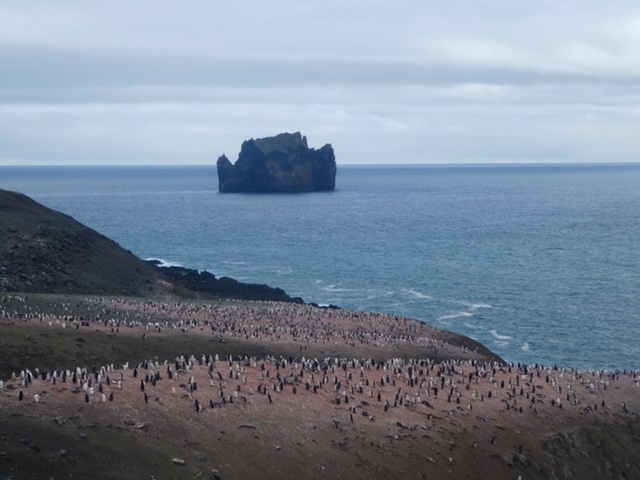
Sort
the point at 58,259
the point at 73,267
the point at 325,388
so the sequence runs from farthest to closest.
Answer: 1. the point at 58,259
2. the point at 73,267
3. the point at 325,388

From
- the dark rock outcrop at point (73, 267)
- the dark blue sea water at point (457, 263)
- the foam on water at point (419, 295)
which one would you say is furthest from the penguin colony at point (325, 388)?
the foam on water at point (419, 295)

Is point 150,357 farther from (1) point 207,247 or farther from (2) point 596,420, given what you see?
(1) point 207,247

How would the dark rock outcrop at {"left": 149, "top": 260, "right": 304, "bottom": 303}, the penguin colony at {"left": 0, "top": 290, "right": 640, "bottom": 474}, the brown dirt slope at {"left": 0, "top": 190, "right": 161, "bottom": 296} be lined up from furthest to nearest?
the dark rock outcrop at {"left": 149, "top": 260, "right": 304, "bottom": 303} → the brown dirt slope at {"left": 0, "top": 190, "right": 161, "bottom": 296} → the penguin colony at {"left": 0, "top": 290, "right": 640, "bottom": 474}

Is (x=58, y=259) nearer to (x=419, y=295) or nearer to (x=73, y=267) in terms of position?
(x=73, y=267)

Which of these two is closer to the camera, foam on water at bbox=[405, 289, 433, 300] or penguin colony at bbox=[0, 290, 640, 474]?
penguin colony at bbox=[0, 290, 640, 474]

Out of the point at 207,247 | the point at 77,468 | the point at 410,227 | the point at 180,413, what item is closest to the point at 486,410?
the point at 180,413

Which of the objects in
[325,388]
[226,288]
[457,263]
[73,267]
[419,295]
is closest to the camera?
[325,388]

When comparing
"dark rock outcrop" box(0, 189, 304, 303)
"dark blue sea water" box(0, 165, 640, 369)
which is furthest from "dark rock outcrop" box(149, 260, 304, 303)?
"dark blue sea water" box(0, 165, 640, 369)

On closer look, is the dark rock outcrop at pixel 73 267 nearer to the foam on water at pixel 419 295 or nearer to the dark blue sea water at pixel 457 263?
the dark blue sea water at pixel 457 263

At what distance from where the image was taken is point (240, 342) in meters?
45.2

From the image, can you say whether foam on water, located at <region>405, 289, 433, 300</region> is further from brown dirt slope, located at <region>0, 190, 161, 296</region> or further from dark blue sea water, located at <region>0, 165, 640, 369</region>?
brown dirt slope, located at <region>0, 190, 161, 296</region>

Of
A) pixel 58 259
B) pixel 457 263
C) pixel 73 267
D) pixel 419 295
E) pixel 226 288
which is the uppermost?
pixel 58 259

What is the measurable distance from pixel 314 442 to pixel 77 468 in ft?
28.7

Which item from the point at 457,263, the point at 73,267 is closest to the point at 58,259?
the point at 73,267
